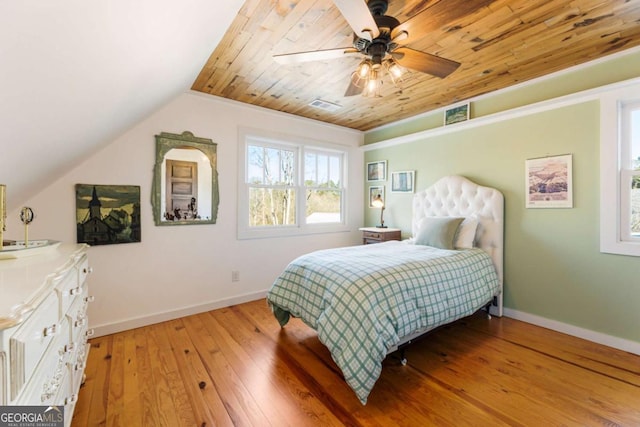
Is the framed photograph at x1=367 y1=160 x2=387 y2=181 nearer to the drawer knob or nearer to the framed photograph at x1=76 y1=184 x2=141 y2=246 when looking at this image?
the framed photograph at x1=76 y1=184 x2=141 y2=246

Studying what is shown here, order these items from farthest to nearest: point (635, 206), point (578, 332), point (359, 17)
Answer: point (578, 332) < point (635, 206) < point (359, 17)

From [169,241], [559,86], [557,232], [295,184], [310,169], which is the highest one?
[559,86]

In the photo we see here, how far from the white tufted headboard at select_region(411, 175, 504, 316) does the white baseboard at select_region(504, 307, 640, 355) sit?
0.61 ft

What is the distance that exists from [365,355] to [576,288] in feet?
7.50

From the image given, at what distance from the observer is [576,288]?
2.51m

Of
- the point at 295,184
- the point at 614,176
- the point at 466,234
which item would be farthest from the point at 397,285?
the point at 295,184

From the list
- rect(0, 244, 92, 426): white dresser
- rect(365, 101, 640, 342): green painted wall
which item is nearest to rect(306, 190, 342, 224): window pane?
rect(365, 101, 640, 342): green painted wall

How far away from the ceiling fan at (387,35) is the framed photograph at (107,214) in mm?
2030

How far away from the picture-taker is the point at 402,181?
402 cm

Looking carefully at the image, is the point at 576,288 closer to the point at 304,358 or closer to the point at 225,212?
the point at 304,358

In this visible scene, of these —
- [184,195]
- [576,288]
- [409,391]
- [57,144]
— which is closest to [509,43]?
[576,288]

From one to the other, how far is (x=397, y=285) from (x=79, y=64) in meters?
2.00

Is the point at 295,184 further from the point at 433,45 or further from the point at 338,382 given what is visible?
the point at 338,382

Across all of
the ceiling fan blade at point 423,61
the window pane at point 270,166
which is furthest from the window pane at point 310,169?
the ceiling fan blade at point 423,61
